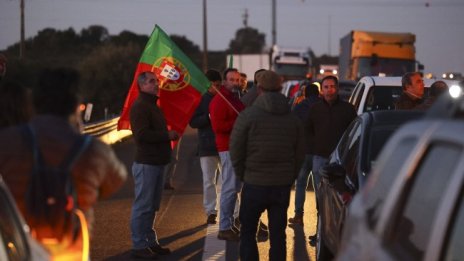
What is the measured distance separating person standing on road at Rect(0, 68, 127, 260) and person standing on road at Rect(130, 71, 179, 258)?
14.1 ft

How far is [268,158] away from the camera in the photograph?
804cm

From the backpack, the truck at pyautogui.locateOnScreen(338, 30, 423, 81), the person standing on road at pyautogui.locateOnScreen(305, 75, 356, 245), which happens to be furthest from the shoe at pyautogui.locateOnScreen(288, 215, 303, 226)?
the truck at pyautogui.locateOnScreen(338, 30, 423, 81)

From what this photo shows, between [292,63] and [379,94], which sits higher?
[292,63]

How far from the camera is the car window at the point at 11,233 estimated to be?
4273 mm

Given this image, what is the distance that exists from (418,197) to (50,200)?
1.77m

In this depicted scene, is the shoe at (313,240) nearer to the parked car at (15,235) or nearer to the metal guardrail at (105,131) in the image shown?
the parked car at (15,235)

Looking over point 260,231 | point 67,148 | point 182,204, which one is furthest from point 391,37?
point 67,148

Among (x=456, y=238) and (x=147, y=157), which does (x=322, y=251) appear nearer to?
(x=147, y=157)

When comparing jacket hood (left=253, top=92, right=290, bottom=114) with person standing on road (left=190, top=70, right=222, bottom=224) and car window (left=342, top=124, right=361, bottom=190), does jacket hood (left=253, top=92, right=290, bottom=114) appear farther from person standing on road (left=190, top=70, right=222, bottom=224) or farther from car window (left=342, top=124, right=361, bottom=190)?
person standing on road (left=190, top=70, right=222, bottom=224)

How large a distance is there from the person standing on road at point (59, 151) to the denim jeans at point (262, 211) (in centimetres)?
291

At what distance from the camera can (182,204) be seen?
1413 centimetres

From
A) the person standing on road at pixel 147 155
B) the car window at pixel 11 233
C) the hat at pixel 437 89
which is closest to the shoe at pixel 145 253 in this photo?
the person standing on road at pixel 147 155

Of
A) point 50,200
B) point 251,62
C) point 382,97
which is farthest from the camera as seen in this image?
point 251,62

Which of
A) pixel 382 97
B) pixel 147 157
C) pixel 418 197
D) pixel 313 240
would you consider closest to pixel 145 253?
pixel 147 157
